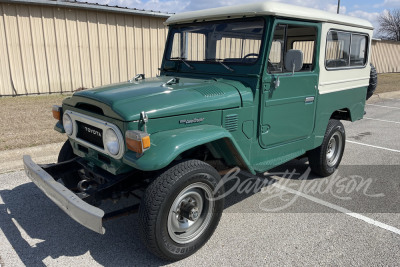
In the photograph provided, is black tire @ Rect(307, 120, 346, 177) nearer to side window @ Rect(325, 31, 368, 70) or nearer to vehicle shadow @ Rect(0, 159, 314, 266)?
side window @ Rect(325, 31, 368, 70)

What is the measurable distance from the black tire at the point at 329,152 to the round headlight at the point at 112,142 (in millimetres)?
2789

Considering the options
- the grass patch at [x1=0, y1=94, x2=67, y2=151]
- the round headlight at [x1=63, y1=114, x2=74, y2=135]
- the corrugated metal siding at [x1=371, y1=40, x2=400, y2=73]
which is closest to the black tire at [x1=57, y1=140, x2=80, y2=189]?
the round headlight at [x1=63, y1=114, x2=74, y2=135]

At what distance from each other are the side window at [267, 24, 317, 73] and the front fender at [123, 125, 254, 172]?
1.02 m

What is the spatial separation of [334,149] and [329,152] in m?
0.10

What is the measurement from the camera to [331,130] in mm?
4395

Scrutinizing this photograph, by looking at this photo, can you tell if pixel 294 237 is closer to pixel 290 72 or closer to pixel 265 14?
pixel 290 72

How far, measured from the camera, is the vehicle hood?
265 centimetres

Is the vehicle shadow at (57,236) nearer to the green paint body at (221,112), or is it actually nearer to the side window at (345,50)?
the green paint body at (221,112)

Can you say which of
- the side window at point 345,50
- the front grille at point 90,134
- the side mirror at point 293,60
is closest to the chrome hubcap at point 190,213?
the front grille at point 90,134

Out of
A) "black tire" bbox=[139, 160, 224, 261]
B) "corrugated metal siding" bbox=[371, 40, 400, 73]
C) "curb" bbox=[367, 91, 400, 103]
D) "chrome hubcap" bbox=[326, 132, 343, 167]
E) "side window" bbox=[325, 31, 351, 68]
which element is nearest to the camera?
"black tire" bbox=[139, 160, 224, 261]

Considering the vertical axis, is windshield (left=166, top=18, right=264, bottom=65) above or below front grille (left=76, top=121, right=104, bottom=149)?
above

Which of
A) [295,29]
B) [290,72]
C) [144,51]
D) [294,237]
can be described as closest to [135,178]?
[294,237]

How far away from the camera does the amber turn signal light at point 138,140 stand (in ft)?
8.00

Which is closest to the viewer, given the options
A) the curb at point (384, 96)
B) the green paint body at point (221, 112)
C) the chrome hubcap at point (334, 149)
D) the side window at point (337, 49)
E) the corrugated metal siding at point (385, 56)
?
the green paint body at point (221, 112)
